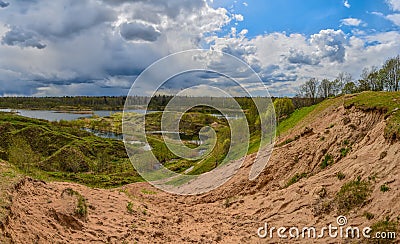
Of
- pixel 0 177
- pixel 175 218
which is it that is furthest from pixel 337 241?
pixel 0 177

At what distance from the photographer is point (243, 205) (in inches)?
759

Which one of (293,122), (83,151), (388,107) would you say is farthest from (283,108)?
(83,151)

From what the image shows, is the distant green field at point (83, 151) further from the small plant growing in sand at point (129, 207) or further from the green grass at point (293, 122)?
the small plant growing in sand at point (129, 207)

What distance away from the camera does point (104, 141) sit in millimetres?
100938

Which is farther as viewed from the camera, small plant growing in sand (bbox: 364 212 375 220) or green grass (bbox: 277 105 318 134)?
green grass (bbox: 277 105 318 134)

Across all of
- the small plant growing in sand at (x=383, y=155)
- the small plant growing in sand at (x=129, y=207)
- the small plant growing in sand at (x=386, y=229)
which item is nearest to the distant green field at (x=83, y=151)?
the small plant growing in sand at (x=129, y=207)

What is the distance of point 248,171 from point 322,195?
10242mm

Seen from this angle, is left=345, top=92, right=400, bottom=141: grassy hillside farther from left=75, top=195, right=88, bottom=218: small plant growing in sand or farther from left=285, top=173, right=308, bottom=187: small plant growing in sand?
left=75, top=195, right=88, bottom=218: small plant growing in sand

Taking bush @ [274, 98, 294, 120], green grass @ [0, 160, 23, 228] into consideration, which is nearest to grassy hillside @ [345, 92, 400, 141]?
green grass @ [0, 160, 23, 228]

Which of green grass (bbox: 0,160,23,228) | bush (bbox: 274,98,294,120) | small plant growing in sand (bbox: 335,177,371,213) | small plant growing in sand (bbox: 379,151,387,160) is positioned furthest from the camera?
bush (bbox: 274,98,294,120)

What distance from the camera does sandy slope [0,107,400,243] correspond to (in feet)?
38.1

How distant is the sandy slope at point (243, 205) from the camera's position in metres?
11.6

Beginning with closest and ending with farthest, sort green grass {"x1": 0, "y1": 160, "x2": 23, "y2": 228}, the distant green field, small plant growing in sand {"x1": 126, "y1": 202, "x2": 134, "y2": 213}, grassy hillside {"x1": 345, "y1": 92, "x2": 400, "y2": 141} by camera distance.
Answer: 1. green grass {"x1": 0, "y1": 160, "x2": 23, "y2": 228}
2. grassy hillside {"x1": 345, "y1": 92, "x2": 400, "y2": 141}
3. small plant growing in sand {"x1": 126, "y1": 202, "x2": 134, "y2": 213}
4. the distant green field

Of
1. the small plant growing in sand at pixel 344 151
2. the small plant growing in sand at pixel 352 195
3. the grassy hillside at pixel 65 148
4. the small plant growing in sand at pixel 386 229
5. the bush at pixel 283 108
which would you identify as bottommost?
the grassy hillside at pixel 65 148
